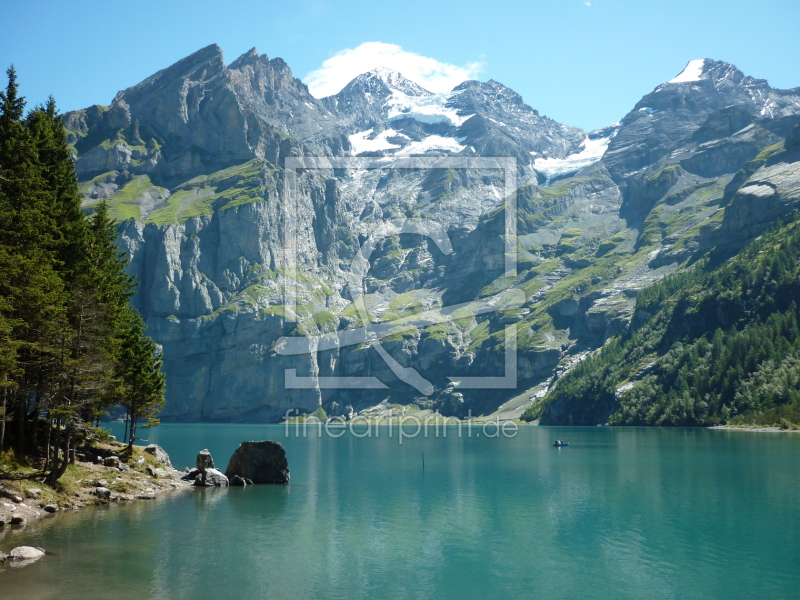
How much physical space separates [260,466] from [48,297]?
138ft

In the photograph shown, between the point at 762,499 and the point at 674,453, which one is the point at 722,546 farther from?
the point at 674,453

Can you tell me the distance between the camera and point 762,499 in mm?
63656

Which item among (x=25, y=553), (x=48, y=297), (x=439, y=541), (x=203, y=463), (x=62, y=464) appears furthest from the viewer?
(x=203, y=463)

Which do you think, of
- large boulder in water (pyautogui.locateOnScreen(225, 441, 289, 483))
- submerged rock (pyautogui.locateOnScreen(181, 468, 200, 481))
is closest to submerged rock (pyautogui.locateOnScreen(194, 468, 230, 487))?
submerged rock (pyautogui.locateOnScreen(181, 468, 200, 481))

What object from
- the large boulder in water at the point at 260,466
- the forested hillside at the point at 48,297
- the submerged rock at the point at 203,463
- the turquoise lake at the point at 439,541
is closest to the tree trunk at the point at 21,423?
the forested hillside at the point at 48,297

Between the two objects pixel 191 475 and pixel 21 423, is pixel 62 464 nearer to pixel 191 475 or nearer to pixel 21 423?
pixel 21 423

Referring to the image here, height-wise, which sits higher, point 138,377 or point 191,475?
point 138,377

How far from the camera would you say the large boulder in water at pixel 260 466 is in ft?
259

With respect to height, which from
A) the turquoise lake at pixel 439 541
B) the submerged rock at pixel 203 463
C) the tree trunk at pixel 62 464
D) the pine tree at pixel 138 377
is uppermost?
the pine tree at pixel 138 377

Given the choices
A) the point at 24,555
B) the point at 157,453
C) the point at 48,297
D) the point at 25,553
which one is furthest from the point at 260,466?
the point at 24,555

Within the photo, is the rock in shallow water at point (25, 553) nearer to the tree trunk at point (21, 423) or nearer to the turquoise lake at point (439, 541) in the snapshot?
the turquoise lake at point (439, 541)

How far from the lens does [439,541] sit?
49281 millimetres

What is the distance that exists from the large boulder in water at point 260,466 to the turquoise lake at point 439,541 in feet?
9.74

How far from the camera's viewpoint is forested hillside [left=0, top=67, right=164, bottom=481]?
42.6 m
